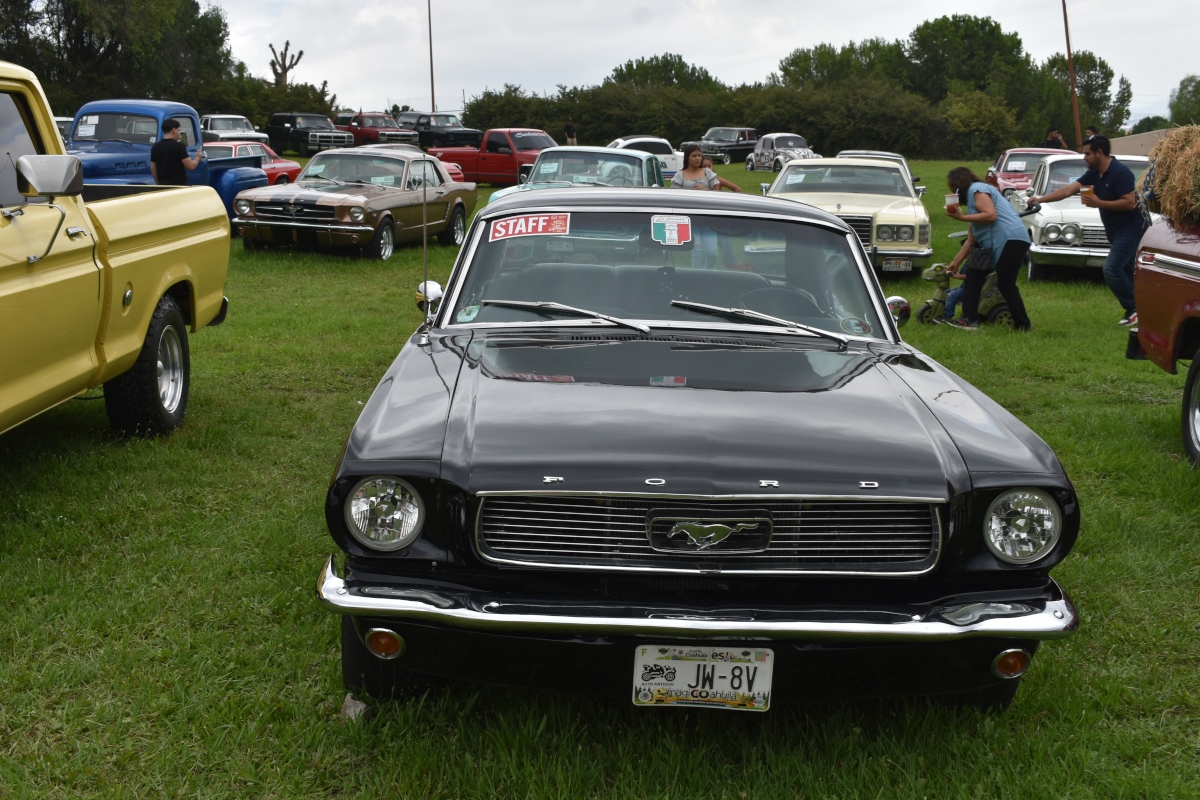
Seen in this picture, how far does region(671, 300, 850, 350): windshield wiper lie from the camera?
13.5 feet

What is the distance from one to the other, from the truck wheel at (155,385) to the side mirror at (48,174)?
5.37 feet

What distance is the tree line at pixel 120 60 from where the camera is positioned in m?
40.2

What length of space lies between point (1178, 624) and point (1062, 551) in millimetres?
1556

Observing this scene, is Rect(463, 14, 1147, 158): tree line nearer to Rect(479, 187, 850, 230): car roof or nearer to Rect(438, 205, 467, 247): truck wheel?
Rect(438, 205, 467, 247): truck wheel

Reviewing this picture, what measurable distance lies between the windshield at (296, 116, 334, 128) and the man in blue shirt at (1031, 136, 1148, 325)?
3235 cm

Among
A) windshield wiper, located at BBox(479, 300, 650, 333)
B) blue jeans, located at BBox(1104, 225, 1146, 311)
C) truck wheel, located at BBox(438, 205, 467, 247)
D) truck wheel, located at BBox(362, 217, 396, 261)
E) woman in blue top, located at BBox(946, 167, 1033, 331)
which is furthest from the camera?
truck wheel, located at BBox(438, 205, 467, 247)

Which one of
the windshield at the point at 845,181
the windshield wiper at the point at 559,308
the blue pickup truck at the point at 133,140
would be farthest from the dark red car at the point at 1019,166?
the windshield wiper at the point at 559,308

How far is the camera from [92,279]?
5117 millimetres

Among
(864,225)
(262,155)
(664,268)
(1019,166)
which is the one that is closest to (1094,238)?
(864,225)

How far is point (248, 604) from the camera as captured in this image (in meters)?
4.21

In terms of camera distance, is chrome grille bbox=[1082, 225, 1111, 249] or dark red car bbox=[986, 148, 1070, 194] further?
dark red car bbox=[986, 148, 1070, 194]

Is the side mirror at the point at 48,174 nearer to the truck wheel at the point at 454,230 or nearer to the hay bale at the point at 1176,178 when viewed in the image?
the hay bale at the point at 1176,178

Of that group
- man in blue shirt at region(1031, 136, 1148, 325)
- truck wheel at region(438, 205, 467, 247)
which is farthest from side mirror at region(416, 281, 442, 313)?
truck wheel at region(438, 205, 467, 247)

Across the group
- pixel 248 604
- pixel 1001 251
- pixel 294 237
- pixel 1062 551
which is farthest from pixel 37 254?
pixel 294 237
